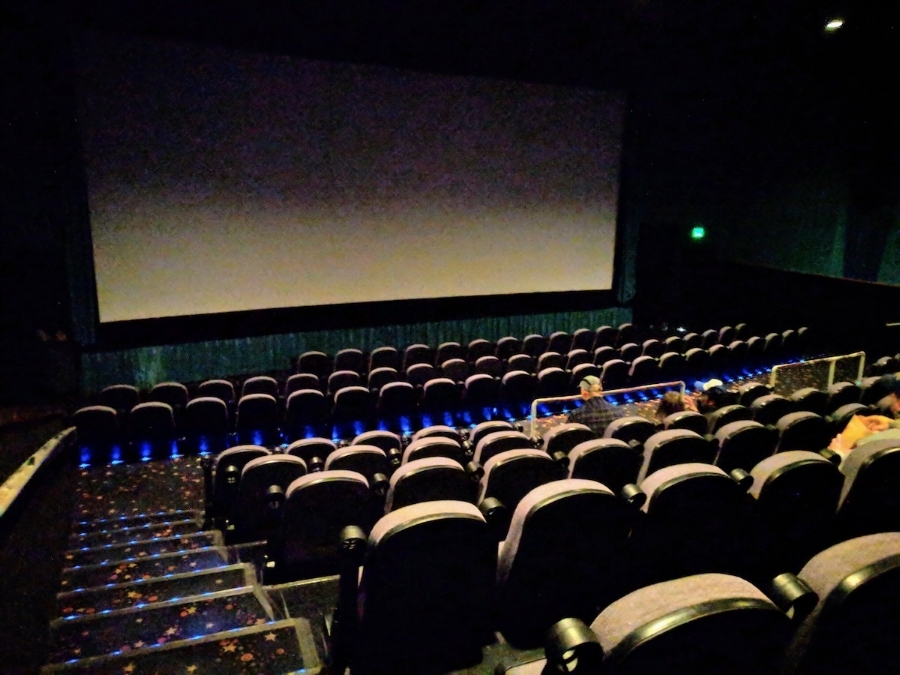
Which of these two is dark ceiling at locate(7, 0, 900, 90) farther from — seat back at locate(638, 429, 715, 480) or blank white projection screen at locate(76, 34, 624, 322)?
seat back at locate(638, 429, 715, 480)

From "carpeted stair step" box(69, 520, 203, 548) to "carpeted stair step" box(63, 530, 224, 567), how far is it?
0.60ft

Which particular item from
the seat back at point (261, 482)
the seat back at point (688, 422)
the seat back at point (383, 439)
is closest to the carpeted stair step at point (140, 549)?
the seat back at point (261, 482)

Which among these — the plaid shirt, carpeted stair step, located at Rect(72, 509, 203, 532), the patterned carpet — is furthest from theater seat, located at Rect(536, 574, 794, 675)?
the plaid shirt

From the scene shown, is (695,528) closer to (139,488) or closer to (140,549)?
(140,549)

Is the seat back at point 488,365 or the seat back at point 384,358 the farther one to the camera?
the seat back at point 384,358

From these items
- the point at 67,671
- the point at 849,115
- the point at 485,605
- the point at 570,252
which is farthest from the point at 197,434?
the point at 849,115

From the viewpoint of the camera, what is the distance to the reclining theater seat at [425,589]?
2.11m

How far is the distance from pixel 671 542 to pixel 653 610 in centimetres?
150

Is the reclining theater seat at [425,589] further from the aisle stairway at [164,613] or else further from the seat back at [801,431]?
the seat back at [801,431]

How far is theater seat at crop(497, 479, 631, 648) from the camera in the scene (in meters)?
2.38

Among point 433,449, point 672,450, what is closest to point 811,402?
point 672,450

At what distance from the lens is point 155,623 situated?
288cm

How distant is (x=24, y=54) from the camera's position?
7844 millimetres

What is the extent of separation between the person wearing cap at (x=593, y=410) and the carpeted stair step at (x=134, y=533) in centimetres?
392
